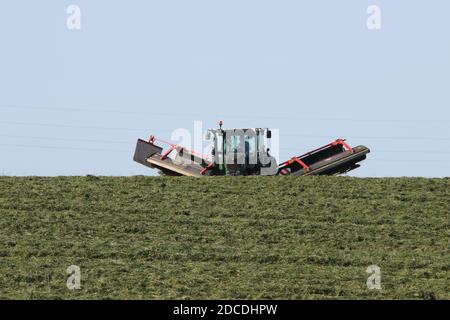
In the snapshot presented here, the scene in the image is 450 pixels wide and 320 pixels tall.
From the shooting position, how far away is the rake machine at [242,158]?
29.2 metres

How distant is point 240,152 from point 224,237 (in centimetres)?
871

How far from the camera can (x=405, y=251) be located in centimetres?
2058

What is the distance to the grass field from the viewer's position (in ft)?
56.5

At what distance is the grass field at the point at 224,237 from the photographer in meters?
17.2

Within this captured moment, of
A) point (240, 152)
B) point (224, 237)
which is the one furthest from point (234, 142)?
point (224, 237)

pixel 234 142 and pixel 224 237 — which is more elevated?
pixel 234 142

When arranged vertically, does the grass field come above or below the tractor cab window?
below

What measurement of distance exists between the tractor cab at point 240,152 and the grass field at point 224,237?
2997mm

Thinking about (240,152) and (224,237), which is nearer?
(224,237)

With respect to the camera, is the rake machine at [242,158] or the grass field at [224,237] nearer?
the grass field at [224,237]

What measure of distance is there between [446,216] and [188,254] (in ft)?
22.0

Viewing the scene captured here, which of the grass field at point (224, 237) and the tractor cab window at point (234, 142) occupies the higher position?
the tractor cab window at point (234, 142)

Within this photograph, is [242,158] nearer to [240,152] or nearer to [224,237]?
[240,152]

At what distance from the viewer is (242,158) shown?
29688 millimetres
